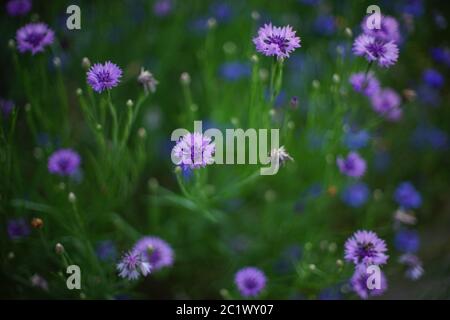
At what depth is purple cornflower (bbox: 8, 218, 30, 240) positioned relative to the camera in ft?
4.83

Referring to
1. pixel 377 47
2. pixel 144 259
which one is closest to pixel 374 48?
pixel 377 47

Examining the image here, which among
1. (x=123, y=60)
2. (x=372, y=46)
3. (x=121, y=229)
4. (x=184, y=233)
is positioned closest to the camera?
(x=372, y=46)

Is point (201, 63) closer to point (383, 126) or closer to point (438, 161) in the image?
point (383, 126)

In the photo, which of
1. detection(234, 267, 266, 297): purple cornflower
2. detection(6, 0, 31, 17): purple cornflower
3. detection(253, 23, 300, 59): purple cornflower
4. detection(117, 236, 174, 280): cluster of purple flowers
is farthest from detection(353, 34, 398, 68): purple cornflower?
detection(6, 0, 31, 17): purple cornflower

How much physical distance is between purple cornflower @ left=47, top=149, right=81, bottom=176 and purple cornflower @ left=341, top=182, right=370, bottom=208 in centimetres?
117

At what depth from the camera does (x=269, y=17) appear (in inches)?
82.7

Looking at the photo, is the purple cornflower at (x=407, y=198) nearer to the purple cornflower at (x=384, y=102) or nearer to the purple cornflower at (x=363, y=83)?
the purple cornflower at (x=384, y=102)

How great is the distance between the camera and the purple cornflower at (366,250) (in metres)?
1.21

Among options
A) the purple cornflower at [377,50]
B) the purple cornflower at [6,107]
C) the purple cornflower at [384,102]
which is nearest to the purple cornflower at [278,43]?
the purple cornflower at [377,50]

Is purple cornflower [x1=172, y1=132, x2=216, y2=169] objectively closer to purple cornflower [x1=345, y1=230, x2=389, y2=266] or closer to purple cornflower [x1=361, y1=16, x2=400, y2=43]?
purple cornflower [x1=345, y1=230, x2=389, y2=266]

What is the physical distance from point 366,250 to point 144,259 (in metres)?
0.68

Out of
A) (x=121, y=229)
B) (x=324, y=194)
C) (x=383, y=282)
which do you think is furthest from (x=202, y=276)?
(x=383, y=282)

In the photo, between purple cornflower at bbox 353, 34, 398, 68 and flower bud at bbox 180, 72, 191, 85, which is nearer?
purple cornflower at bbox 353, 34, 398, 68

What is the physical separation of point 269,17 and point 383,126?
898mm
